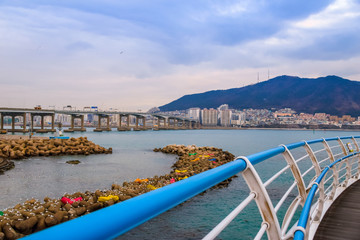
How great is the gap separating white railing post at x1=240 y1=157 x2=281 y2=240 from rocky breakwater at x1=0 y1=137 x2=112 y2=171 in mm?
30417

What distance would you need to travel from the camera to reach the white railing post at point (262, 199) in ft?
5.45

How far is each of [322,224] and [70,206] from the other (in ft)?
28.7

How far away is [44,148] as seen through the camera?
109 ft

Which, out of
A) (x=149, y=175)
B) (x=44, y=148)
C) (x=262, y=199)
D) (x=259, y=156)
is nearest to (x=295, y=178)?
(x=259, y=156)

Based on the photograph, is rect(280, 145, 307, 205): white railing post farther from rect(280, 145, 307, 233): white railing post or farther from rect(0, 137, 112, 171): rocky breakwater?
rect(0, 137, 112, 171): rocky breakwater

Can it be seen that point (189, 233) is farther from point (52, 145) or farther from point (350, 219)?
point (52, 145)

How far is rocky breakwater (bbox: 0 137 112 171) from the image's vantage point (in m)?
29.2

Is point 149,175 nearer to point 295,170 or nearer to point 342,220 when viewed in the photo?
point 342,220

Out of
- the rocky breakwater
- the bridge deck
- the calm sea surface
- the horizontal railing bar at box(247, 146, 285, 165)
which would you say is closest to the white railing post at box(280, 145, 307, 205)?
the horizontal railing bar at box(247, 146, 285, 165)

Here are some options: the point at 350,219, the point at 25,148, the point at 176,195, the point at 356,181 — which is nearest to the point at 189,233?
the point at 356,181

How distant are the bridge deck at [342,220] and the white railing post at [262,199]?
1.75 m

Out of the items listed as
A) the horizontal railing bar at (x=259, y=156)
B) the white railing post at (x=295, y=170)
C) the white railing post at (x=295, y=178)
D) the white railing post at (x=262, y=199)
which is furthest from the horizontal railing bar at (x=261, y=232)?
the white railing post at (x=295, y=170)

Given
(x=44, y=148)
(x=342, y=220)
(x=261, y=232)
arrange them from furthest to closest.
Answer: (x=44, y=148) < (x=342, y=220) < (x=261, y=232)

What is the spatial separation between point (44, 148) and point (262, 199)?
35029 millimetres
